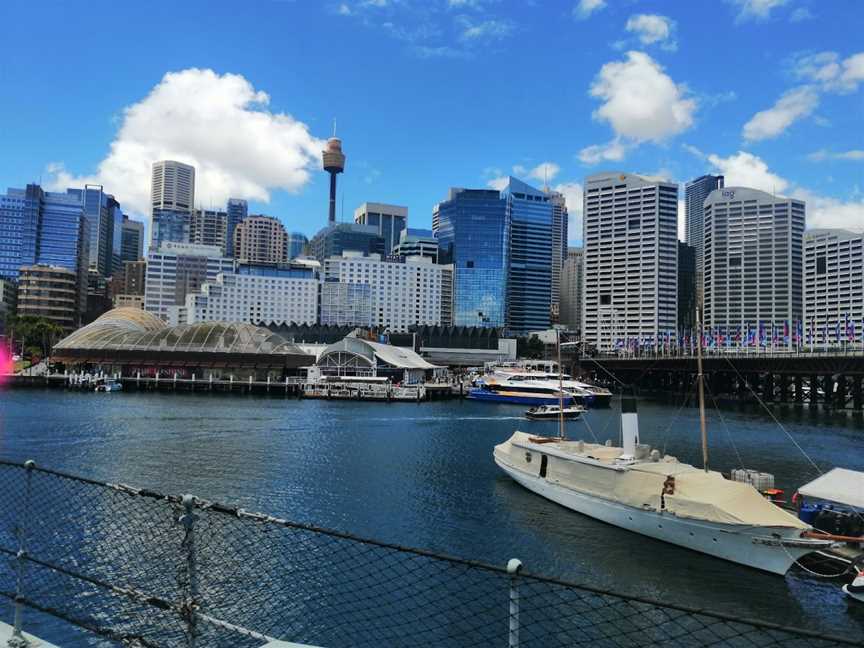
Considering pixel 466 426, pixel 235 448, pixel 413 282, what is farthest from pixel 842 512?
pixel 413 282

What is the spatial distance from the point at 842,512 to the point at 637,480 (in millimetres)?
6750

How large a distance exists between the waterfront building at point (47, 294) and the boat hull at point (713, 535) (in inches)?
6012

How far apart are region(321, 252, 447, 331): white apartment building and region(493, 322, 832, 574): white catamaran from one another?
162 m

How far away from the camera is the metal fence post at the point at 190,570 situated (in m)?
5.01

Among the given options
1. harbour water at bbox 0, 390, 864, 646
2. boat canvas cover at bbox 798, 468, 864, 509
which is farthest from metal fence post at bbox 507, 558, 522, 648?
boat canvas cover at bbox 798, 468, 864, 509

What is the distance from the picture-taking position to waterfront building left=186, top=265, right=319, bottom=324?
6555 inches

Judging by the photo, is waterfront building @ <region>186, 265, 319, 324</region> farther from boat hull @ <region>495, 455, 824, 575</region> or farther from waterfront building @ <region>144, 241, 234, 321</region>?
boat hull @ <region>495, 455, 824, 575</region>

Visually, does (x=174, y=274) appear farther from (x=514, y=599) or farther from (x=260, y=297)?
(x=514, y=599)

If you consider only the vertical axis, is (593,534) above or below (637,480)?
below

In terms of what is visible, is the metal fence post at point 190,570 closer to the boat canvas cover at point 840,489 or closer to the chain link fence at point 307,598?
the chain link fence at point 307,598

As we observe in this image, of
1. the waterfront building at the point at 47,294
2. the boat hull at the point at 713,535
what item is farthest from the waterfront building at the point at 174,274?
the boat hull at the point at 713,535

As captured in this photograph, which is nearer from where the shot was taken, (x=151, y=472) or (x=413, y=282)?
(x=151, y=472)

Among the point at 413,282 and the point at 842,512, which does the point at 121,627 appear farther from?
the point at 413,282

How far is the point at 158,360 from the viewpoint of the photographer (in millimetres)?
100125
